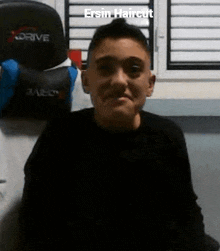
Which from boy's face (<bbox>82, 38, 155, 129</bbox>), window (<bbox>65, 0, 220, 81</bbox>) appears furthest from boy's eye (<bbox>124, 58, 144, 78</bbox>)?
window (<bbox>65, 0, 220, 81</bbox>)

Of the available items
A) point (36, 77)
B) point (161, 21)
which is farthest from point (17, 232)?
point (161, 21)

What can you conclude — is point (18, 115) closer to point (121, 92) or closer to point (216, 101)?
point (121, 92)

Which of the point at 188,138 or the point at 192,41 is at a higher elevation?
the point at 192,41

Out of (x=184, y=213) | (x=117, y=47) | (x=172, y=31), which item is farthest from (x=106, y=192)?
(x=172, y=31)

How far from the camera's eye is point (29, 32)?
0.59 metres

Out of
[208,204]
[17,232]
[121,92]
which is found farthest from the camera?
[208,204]

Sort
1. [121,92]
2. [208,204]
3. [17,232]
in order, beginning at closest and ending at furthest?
[121,92] < [17,232] < [208,204]

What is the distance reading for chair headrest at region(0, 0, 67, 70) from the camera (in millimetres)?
580

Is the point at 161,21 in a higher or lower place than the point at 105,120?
higher

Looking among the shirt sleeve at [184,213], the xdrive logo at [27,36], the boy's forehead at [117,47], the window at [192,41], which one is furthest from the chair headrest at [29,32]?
the shirt sleeve at [184,213]

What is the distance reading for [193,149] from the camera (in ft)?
2.56

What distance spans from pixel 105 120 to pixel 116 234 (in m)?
0.24

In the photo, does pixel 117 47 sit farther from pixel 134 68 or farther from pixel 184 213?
pixel 184 213

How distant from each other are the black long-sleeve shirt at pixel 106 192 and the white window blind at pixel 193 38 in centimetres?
19
